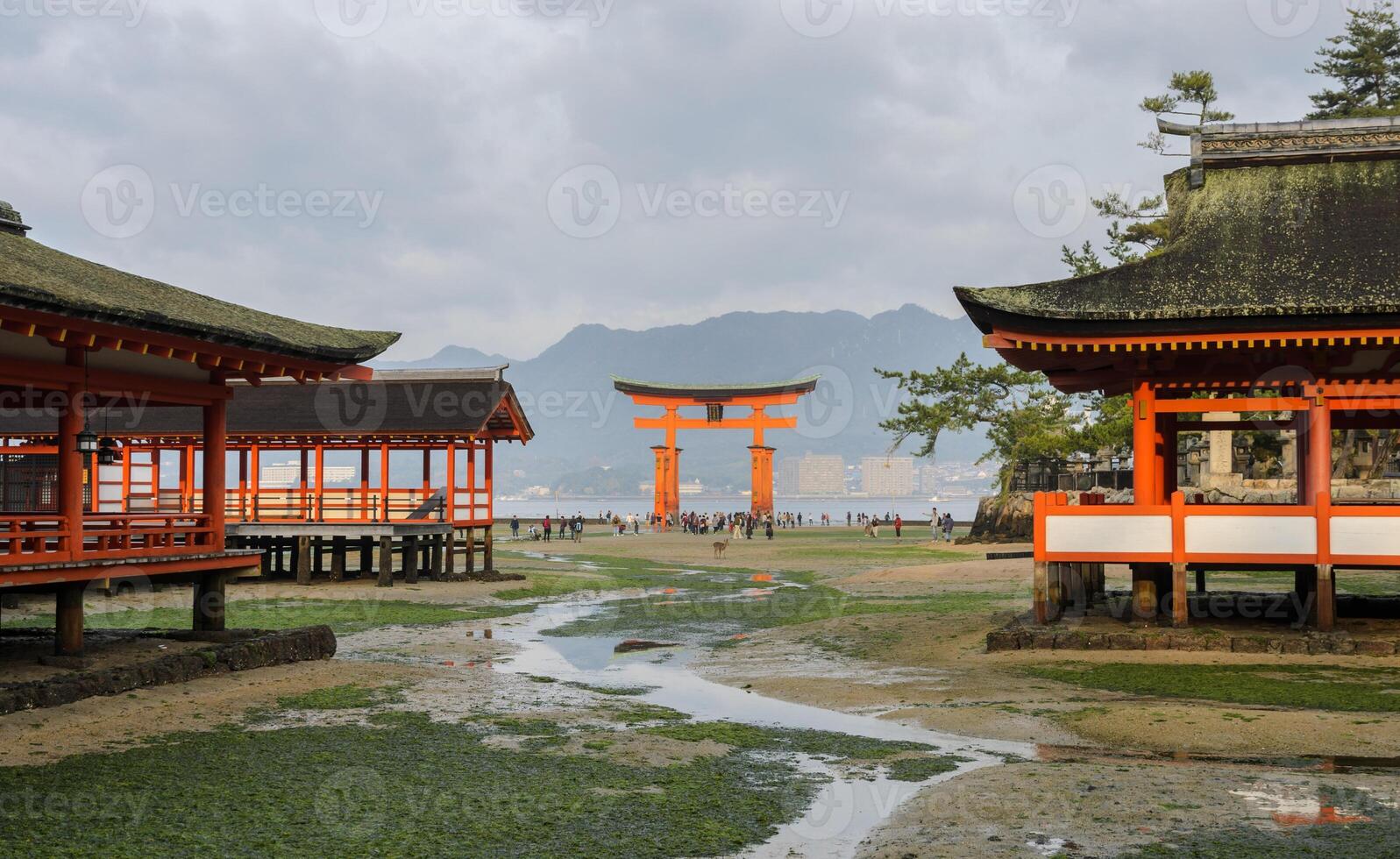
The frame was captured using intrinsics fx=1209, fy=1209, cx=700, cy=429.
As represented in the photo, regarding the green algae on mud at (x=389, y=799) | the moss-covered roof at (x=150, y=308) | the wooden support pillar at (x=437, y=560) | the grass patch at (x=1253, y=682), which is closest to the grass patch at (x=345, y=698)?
the green algae on mud at (x=389, y=799)

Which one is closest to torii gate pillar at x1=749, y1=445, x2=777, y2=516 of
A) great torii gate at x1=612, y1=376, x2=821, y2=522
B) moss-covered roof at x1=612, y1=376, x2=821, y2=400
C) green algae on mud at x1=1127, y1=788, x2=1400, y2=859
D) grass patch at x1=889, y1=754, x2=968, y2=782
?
great torii gate at x1=612, y1=376, x2=821, y2=522

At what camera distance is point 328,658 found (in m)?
17.7

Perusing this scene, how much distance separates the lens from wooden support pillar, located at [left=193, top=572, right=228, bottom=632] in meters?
17.4

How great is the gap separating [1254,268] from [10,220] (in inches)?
730

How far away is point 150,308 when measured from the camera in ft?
48.5

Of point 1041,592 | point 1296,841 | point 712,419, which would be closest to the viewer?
point 1296,841

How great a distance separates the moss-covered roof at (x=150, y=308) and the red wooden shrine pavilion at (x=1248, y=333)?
9588mm

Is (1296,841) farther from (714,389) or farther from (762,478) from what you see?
(762,478)

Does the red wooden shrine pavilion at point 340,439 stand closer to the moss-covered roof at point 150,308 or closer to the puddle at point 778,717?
the puddle at point 778,717

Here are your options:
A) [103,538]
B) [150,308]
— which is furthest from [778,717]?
[150,308]

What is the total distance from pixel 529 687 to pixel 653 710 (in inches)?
101

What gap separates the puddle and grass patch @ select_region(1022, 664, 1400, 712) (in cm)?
358

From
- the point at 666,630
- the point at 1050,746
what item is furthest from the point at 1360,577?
the point at 1050,746

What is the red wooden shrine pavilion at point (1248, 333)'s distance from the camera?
671 inches
